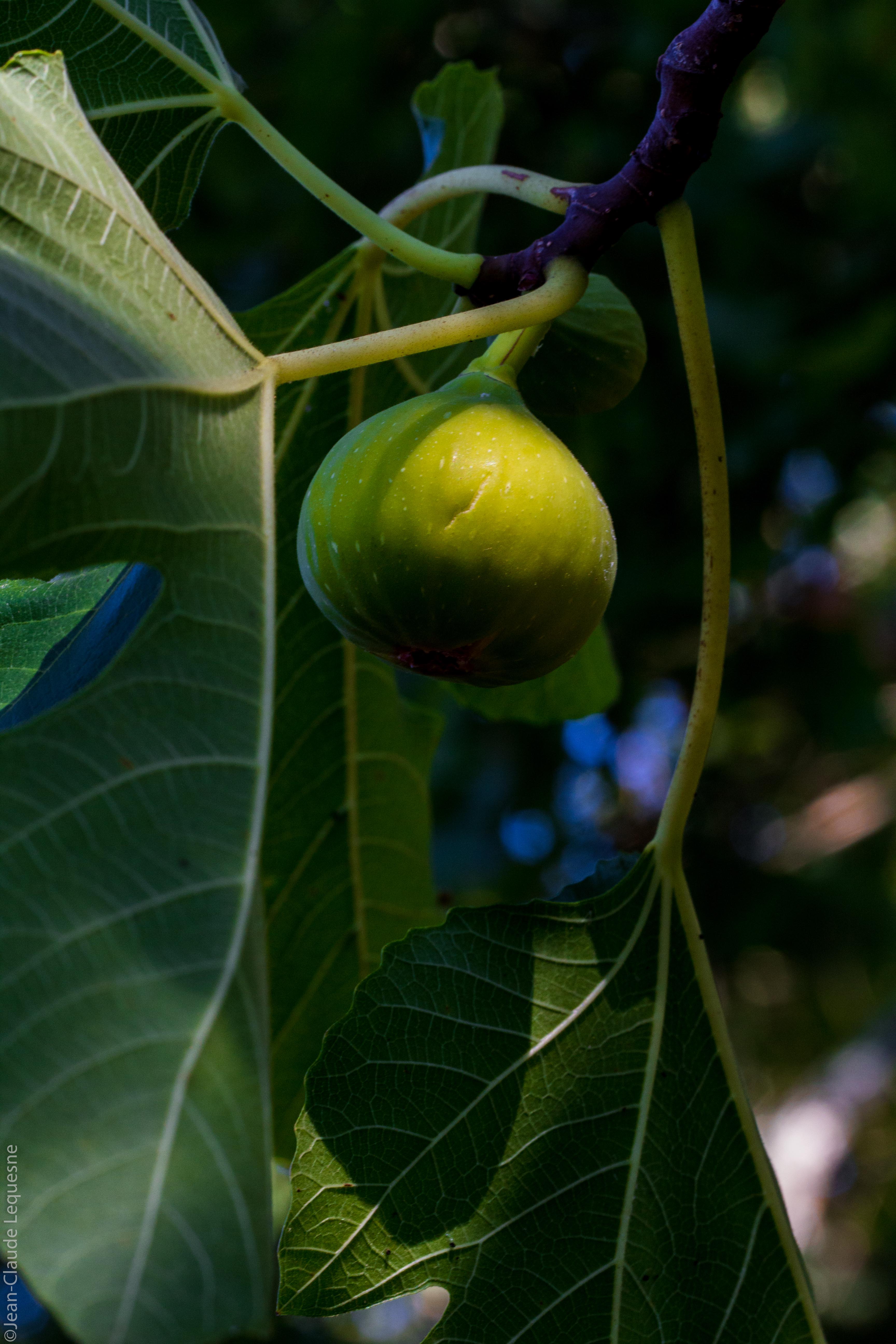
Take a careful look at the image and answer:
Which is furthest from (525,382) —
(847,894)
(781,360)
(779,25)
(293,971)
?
(847,894)

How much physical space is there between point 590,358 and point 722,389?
161cm

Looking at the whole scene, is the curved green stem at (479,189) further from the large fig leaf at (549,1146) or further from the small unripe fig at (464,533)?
the large fig leaf at (549,1146)

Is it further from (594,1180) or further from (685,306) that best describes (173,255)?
(594,1180)

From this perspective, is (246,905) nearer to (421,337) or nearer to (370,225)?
(421,337)

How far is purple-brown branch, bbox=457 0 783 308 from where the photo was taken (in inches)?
29.5

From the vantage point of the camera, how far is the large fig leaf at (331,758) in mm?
1059

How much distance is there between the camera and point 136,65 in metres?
0.88

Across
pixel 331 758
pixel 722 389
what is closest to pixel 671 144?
pixel 331 758

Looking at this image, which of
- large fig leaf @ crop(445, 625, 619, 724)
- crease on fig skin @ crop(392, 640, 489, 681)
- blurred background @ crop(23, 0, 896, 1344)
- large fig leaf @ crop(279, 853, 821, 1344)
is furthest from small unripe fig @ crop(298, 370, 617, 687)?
blurred background @ crop(23, 0, 896, 1344)

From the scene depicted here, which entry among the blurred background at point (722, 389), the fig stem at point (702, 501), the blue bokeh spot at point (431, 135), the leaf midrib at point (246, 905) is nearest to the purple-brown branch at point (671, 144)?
the fig stem at point (702, 501)

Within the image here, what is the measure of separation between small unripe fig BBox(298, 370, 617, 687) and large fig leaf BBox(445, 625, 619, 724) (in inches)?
18.5

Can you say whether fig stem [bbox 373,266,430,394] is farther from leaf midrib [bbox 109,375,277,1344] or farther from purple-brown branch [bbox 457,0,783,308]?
leaf midrib [bbox 109,375,277,1344]

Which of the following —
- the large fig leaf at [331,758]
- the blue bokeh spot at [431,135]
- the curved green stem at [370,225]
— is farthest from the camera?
the blue bokeh spot at [431,135]

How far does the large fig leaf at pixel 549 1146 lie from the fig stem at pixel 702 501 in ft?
0.31
